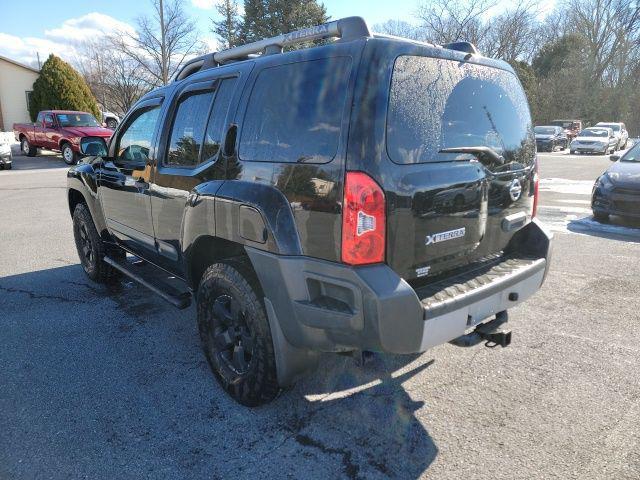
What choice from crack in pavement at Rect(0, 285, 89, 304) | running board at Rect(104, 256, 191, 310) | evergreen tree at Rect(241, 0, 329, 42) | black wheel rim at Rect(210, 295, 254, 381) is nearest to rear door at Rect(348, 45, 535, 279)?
black wheel rim at Rect(210, 295, 254, 381)

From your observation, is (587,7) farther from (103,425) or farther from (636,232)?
(103,425)

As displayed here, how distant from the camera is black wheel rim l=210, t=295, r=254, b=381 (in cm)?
278

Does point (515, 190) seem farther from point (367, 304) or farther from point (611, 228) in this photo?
point (611, 228)

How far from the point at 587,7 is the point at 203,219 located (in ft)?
205

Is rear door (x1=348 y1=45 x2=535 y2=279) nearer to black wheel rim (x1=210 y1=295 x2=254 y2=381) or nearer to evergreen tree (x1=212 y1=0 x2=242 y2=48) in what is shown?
black wheel rim (x1=210 y1=295 x2=254 y2=381)

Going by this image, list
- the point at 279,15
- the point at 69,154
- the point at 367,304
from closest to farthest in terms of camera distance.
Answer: the point at 367,304
the point at 69,154
the point at 279,15

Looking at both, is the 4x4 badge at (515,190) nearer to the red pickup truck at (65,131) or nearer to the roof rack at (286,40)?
the roof rack at (286,40)

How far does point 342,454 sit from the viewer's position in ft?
7.88

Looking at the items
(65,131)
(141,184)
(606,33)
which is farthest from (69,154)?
(606,33)

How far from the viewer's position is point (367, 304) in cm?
213

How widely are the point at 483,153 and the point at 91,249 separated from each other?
4.11 m

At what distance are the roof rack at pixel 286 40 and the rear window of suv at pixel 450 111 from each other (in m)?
0.29

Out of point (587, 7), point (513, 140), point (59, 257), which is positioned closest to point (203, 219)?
point (513, 140)

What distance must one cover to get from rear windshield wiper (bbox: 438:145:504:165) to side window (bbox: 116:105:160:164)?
2.36 meters
